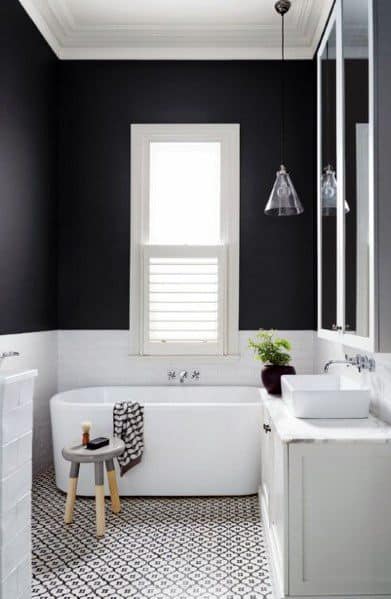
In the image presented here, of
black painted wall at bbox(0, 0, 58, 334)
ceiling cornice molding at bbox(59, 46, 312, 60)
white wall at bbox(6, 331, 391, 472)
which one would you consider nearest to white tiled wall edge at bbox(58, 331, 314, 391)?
white wall at bbox(6, 331, 391, 472)

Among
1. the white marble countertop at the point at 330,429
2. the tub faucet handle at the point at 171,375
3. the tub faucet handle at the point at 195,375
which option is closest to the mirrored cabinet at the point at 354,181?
the white marble countertop at the point at 330,429

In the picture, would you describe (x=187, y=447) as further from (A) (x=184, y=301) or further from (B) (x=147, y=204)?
(B) (x=147, y=204)

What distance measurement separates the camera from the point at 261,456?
353 cm

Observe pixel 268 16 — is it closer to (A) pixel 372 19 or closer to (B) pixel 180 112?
(B) pixel 180 112

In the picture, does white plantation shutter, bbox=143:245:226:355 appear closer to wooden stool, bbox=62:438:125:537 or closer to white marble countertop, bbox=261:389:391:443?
wooden stool, bbox=62:438:125:537

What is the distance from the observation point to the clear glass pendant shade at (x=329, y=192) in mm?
2883

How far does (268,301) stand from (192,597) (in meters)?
2.53

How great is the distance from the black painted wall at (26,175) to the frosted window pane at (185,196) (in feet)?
2.86

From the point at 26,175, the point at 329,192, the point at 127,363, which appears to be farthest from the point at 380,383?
the point at 26,175

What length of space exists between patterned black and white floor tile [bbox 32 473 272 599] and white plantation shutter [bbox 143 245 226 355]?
128cm

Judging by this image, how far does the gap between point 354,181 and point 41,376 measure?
9.07ft

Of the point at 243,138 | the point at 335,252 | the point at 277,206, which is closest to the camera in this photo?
the point at 335,252

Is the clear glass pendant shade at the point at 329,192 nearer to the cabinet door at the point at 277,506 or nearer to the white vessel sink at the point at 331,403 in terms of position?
the white vessel sink at the point at 331,403

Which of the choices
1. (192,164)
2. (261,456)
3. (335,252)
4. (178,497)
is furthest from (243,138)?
(178,497)
